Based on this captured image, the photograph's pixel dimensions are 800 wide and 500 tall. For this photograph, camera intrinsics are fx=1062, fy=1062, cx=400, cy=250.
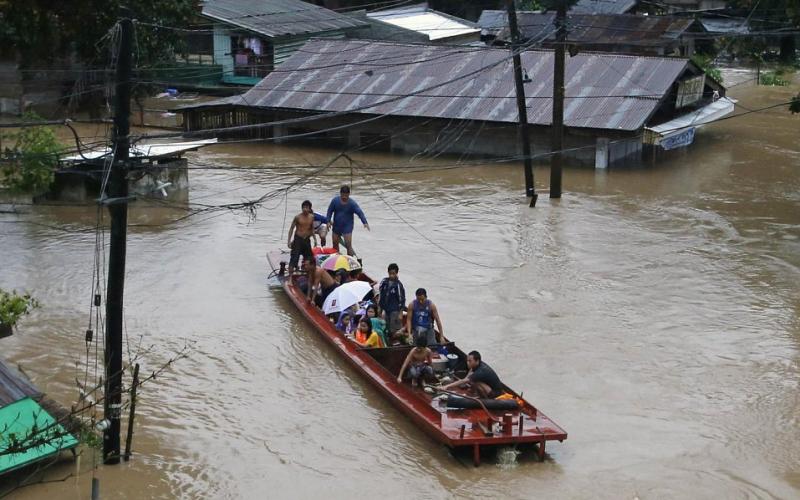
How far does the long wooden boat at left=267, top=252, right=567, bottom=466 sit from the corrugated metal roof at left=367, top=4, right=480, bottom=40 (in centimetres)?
3512

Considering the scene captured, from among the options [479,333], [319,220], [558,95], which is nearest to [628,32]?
[558,95]

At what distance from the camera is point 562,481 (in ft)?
38.9

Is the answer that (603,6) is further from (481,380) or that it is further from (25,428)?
(25,428)

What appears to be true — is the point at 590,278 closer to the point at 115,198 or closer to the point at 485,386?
the point at 485,386

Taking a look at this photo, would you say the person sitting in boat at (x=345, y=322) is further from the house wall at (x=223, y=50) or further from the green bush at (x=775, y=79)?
the green bush at (x=775, y=79)

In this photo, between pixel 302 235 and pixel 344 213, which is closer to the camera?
pixel 302 235

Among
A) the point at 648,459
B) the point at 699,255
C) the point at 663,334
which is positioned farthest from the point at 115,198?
the point at 699,255

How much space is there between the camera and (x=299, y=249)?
18.5 meters

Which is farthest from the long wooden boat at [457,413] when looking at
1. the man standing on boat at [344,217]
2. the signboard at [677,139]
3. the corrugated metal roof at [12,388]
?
the signboard at [677,139]

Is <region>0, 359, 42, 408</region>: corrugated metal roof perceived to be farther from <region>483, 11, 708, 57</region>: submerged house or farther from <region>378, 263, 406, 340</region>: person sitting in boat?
<region>483, 11, 708, 57</region>: submerged house

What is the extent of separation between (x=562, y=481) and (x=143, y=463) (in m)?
4.88

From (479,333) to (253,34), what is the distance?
2776cm

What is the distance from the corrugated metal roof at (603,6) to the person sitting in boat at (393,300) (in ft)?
140

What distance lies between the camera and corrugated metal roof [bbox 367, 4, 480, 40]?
49.3 m
